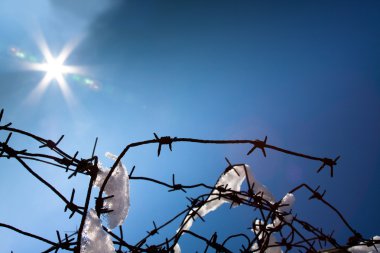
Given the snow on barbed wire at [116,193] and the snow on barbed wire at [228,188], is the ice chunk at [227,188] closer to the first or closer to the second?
the snow on barbed wire at [228,188]

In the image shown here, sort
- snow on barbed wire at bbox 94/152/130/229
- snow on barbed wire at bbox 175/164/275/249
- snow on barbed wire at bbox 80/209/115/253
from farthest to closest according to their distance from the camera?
snow on barbed wire at bbox 175/164/275/249 < snow on barbed wire at bbox 94/152/130/229 < snow on barbed wire at bbox 80/209/115/253

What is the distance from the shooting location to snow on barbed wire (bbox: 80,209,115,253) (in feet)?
4.10

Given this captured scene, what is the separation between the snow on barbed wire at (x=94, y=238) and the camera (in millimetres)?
1249

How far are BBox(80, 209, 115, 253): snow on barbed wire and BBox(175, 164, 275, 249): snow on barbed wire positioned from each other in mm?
653

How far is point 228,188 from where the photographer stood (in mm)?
2088

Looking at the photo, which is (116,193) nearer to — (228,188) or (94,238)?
(94,238)

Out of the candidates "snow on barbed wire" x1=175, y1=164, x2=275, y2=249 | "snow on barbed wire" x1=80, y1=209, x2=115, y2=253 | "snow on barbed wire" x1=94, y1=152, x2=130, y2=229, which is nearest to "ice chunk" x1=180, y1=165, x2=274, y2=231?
"snow on barbed wire" x1=175, y1=164, x2=275, y2=249

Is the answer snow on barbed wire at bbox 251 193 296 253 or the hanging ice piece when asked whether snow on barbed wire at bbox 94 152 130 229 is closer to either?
the hanging ice piece

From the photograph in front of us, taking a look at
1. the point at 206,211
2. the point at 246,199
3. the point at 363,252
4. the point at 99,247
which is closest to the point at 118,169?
the point at 99,247

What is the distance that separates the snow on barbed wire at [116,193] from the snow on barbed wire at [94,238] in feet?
0.35

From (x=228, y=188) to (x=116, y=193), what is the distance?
2.78 ft

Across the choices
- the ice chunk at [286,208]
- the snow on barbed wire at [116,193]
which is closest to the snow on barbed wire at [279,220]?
the ice chunk at [286,208]

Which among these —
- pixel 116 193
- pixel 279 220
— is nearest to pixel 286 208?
pixel 279 220

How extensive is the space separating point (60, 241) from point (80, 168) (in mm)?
304
